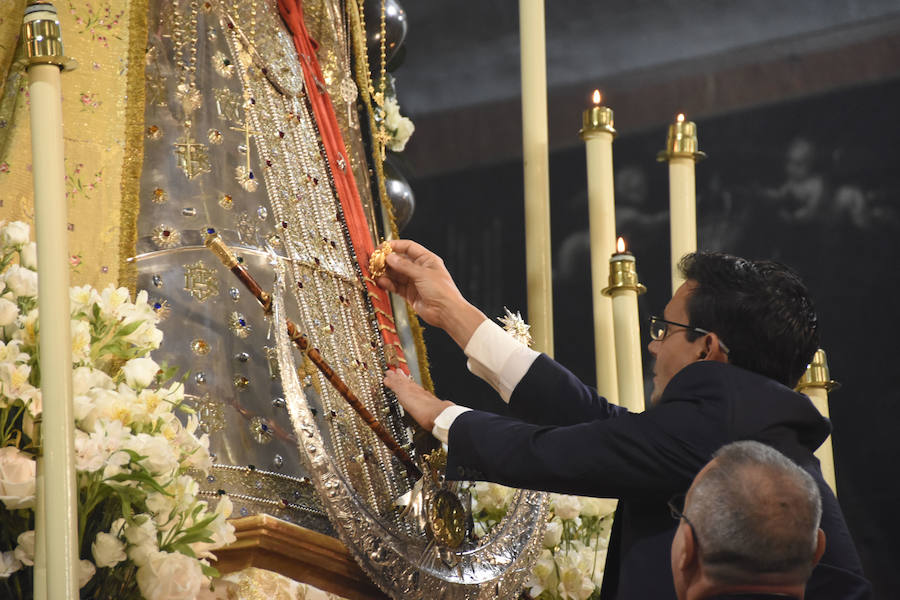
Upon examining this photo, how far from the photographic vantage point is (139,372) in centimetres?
157

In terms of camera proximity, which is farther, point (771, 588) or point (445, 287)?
point (445, 287)

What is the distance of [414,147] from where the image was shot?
465 centimetres

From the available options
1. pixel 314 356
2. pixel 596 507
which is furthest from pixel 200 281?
pixel 596 507

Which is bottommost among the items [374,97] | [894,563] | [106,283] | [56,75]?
[894,563]

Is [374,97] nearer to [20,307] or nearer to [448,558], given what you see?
[448,558]

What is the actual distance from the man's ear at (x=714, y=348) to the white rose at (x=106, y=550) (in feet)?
2.96

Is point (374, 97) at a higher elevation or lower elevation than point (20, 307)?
higher

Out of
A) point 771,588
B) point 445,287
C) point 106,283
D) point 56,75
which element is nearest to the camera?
point 771,588

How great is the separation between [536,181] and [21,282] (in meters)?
1.13

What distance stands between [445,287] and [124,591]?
82 cm

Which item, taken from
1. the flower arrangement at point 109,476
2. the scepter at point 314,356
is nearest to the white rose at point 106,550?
the flower arrangement at point 109,476

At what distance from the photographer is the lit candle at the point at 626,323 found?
2332 mm

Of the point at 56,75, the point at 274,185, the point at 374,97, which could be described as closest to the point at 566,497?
the point at 274,185

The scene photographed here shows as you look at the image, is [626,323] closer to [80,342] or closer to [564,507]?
[564,507]
